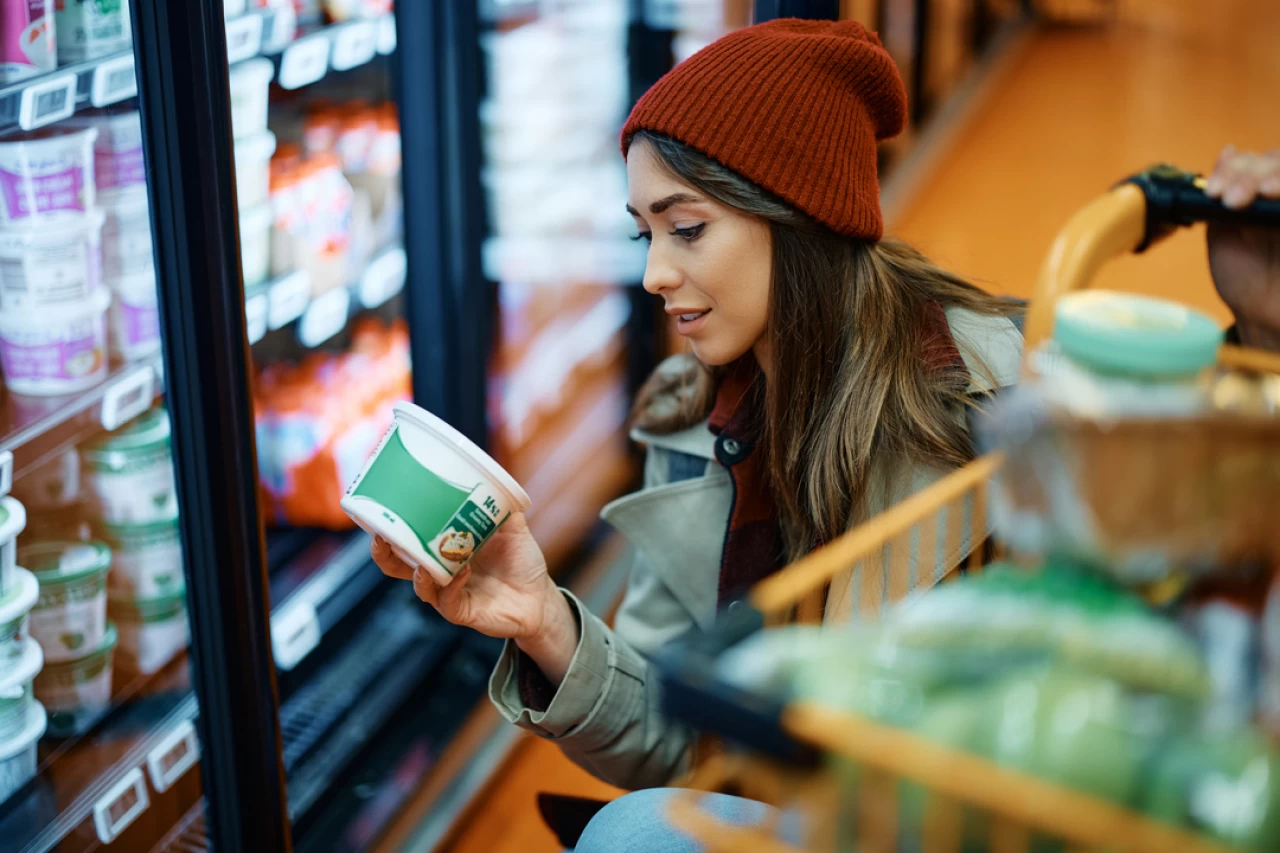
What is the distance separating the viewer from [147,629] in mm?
1748

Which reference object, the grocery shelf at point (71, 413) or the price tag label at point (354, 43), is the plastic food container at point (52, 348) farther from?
the price tag label at point (354, 43)

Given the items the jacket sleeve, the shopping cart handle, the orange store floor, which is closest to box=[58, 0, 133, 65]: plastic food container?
the jacket sleeve

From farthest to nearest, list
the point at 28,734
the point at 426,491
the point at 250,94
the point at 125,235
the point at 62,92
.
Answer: the point at 250,94 < the point at 125,235 < the point at 28,734 < the point at 62,92 < the point at 426,491

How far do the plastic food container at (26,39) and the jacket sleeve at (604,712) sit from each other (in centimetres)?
83

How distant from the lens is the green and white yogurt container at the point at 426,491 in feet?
3.68

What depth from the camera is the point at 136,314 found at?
1619 mm

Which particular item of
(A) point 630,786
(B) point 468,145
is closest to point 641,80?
(B) point 468,145

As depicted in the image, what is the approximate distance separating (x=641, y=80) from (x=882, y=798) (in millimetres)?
2597

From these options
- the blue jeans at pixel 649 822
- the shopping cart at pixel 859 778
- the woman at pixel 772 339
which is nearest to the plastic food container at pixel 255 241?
the woman at pixel 772 339

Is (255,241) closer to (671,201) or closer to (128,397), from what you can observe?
(128,397)

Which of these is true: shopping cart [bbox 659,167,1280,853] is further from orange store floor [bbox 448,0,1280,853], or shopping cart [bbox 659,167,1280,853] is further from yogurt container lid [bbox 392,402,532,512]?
orange store floor [bbox 448,0,1280,853]

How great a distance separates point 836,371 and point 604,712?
48cm

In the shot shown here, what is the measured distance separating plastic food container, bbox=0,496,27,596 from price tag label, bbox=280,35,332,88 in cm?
79

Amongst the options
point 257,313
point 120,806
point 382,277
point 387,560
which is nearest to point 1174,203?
point 387,560
